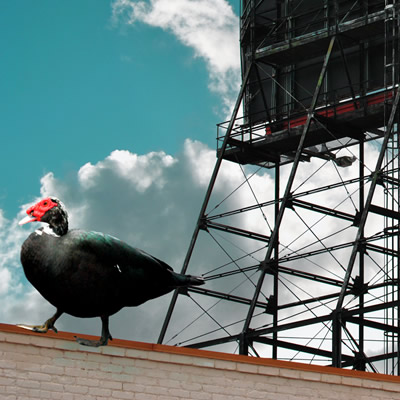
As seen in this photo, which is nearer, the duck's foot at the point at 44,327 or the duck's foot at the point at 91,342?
the duck's foot at the point at 44,327

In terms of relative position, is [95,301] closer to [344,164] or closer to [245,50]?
[344,164]

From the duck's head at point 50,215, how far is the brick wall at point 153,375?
1.96 metres

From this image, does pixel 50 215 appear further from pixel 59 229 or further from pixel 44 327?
pixel 44 327

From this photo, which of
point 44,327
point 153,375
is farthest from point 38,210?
A: point 153,375

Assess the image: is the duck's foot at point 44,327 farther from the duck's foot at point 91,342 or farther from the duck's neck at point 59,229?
the duck's neck at point 59,229

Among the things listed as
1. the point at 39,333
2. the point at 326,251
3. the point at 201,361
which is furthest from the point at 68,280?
the point at 326,251

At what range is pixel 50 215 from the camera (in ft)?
58.9

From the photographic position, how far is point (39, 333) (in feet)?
61.8

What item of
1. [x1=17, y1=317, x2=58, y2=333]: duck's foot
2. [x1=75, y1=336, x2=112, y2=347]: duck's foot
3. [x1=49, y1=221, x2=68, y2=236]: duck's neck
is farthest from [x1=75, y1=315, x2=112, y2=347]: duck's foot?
[x1=49, y1=221, x2=68, y2=236]: duck's neck

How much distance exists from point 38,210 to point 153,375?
367cm

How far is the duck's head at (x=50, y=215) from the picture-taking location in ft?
58.7

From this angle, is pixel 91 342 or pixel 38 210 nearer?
pixel 38 210

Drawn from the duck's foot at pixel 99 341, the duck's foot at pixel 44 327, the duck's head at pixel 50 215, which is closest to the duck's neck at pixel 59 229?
the duck's head at pixel 50 215

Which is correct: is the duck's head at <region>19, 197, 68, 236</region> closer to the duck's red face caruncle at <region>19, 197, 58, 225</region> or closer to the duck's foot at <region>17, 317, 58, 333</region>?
the duck's red face caruncle at <region>19, 197, 58, 225</region>
